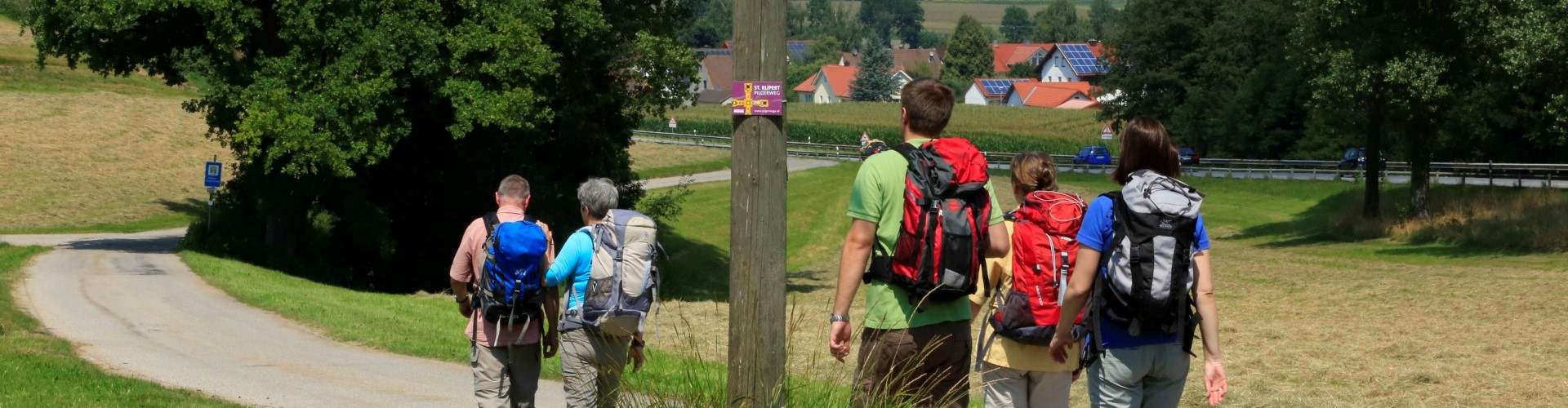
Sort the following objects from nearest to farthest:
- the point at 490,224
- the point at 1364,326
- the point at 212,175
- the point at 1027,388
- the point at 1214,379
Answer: the point at 1214,379 → the point at 1027,388 → the point at 490,224 → the point at 1364,326 → the point at 212,175

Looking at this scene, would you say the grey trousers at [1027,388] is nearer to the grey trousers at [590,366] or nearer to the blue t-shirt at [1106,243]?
the blue t-shirt at [1106,243]

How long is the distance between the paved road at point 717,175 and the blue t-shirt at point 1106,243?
44836mm

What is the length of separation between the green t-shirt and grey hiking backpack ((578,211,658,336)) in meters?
→ 1.45

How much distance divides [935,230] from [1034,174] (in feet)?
3.52

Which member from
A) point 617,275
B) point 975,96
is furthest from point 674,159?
point 975,96

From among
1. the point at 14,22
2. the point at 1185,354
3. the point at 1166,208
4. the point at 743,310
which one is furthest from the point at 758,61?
the point at 14,22

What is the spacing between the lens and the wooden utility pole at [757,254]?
227 inches

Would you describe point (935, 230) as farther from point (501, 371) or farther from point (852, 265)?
point (501, 371)

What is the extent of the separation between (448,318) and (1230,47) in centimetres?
5907

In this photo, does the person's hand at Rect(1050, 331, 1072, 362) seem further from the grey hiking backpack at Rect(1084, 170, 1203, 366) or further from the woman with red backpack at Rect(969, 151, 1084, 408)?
the grey hiking backpack at Rect(1084, 170, 1203, 366)

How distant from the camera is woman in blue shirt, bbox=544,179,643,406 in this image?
22.9 feet

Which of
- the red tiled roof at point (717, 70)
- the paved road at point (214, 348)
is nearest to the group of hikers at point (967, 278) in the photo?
the paved road at point (214, 348)

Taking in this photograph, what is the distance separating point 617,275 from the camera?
22.6 ft

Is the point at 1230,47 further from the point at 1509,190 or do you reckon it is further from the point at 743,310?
the point at 743,310
